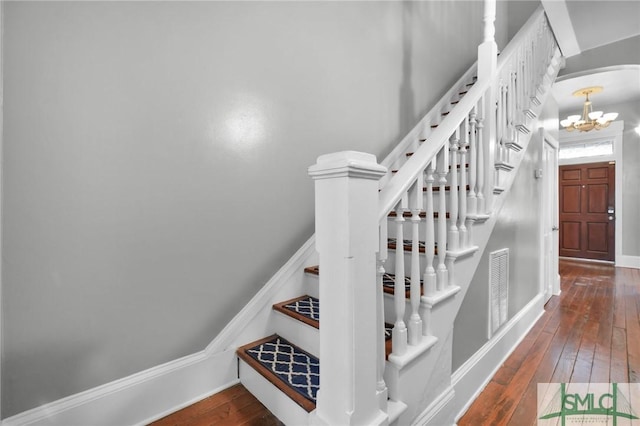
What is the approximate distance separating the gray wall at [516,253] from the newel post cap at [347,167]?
110 cm

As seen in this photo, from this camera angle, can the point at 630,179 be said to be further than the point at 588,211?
No

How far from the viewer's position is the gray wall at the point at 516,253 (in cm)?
171

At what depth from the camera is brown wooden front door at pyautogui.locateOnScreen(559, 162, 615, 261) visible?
5867 mm

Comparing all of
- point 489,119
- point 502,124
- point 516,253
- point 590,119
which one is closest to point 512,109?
point 502,124

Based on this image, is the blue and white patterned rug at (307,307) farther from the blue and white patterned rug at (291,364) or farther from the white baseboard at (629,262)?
the white baseboard at (629,262)

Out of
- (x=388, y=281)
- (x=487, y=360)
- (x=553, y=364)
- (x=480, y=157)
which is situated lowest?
(x=553, y=364)

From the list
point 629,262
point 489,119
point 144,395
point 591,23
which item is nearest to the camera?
point 144,395

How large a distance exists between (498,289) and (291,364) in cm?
151

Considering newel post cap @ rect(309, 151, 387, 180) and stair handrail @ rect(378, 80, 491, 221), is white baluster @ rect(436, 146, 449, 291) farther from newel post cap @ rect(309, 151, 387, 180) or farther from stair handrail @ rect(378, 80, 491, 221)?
newel post cap @ rect(309, 151, 387, 180)

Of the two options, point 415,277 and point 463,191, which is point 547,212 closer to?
point 463,191

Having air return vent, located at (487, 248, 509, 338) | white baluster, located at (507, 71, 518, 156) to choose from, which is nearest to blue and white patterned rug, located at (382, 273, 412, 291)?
air return vent, located at (487, 248, 509, 338)

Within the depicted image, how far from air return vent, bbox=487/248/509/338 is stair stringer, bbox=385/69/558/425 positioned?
0.33 metres

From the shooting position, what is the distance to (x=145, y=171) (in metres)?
1.37

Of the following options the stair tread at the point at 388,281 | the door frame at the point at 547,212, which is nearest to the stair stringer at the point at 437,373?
the stair tread at the point at 388,281
